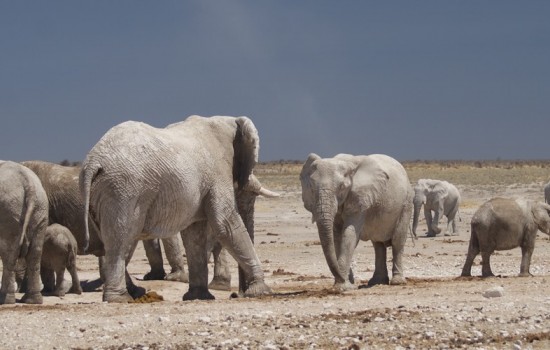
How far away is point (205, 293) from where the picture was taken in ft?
52.2

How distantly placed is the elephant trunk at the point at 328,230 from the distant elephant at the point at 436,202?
19.4 metres

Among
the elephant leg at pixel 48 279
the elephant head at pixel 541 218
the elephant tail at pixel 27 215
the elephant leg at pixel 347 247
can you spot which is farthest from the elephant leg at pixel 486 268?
the elephant tail at pixel 27 215

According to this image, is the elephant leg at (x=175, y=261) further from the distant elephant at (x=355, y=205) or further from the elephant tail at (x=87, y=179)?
the elephant tail at (x=87, y=179)

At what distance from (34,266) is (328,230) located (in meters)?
4.09

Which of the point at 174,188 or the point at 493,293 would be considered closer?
the point at 493,293

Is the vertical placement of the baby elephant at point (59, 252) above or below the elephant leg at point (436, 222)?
above

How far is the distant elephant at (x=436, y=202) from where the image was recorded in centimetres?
3619

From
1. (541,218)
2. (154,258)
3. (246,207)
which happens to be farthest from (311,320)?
(541,218)

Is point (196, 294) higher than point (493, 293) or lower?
lower

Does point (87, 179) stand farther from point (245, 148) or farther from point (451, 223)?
point (451, 223)

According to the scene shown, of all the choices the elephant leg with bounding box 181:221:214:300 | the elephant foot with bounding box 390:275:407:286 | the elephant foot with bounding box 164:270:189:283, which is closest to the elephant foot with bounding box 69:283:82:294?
the elephant leg with bounding box 181:221:214:300

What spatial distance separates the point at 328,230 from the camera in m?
16.2

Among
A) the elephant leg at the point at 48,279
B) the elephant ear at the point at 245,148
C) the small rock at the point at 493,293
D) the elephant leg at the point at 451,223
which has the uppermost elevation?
the elephant ear at the point at 245,148

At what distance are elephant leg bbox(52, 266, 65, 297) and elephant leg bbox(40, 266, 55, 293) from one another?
19 cm
